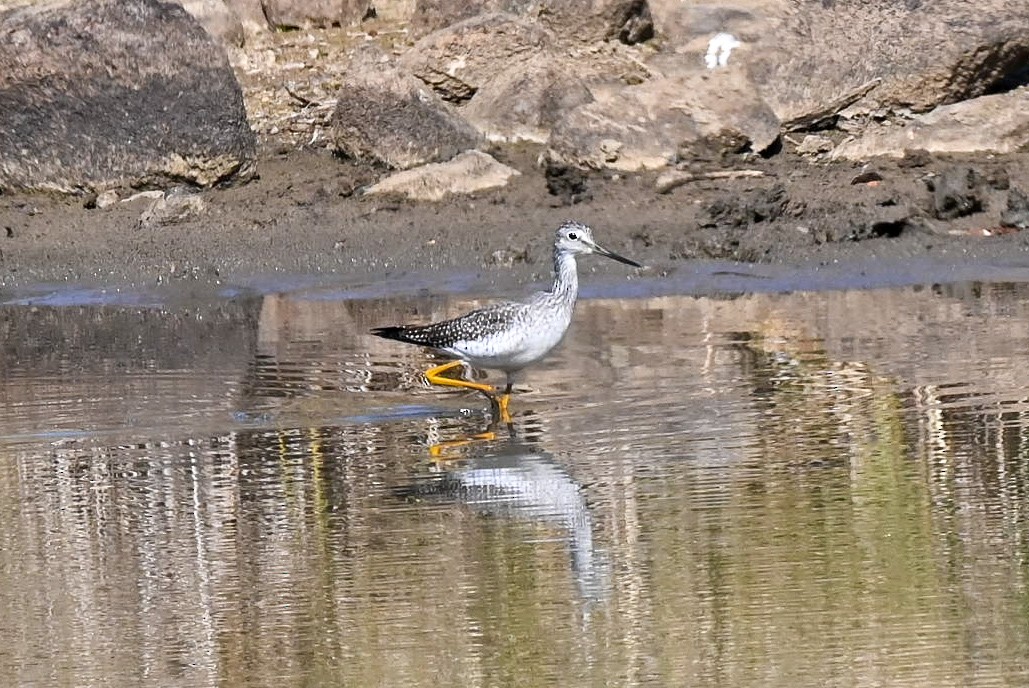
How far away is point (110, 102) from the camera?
16.9 m

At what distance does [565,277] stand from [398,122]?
6.20 metres

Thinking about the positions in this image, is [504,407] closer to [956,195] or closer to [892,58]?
[956,195]

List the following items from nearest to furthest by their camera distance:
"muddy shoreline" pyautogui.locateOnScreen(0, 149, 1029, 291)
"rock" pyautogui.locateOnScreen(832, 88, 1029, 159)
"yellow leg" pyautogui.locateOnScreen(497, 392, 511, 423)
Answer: "yellow leg" pyautogui.locateOnScreen(497, 392, 511, 423), "muddy shoreline" pyautogui.locateOnScreen(0, 149, 1029, 291), "rock" pyautogui.locateOnScreen(832, 88, 1029, 159)

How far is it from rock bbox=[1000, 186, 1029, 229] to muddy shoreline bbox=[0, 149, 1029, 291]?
68mm

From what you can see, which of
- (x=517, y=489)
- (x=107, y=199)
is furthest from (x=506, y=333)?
(x=107, y=199)

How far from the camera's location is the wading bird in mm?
10352

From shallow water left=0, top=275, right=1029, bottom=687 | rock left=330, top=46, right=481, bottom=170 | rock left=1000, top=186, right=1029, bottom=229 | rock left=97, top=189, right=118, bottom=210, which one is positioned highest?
rock left=330, top=46, right=481, bottom=170

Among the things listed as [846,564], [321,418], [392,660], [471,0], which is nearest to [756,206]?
[471,0]

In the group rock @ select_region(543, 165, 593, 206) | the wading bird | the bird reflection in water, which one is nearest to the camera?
the bird reflection in water

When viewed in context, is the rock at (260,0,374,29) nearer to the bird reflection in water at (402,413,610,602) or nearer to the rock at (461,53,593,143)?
the rock at (461,53,593,143)

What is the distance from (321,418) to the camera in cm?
1023

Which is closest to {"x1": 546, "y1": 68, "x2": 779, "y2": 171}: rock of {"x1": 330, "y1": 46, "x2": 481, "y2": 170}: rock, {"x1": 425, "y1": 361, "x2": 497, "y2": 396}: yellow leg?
{"x1": 330, "y1": 46, "x2": 481, "y2": 170}: rock

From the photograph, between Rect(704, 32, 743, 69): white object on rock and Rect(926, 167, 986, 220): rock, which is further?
Rect(704, 32, 743, 69): white object on rock

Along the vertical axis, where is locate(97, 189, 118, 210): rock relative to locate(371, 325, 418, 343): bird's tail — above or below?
above
